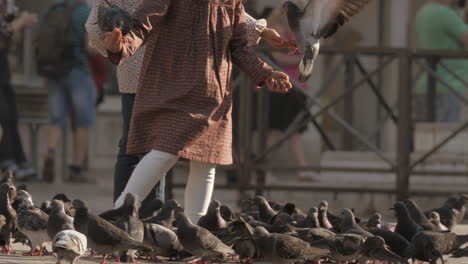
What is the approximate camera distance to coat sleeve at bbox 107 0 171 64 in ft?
26.0

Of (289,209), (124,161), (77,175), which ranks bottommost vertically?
(77,175)

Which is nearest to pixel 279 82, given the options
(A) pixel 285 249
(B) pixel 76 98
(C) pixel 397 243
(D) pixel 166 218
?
A: (A) pixel 285 249

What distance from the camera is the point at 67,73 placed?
1603cm

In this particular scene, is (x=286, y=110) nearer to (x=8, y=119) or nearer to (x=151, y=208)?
(x=8, y=119)

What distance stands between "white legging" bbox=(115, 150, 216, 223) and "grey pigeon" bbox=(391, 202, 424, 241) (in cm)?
115

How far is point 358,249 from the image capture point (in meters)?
8.39

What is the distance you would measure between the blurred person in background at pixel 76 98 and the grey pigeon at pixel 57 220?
24.8 feet

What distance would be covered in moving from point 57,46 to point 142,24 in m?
7.92

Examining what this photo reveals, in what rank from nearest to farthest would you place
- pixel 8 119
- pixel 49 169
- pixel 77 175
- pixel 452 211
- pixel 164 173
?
pixel 164 173 < pixel 452 211 < pixel 8 119 < pixel 49 169 < pixel 77 175

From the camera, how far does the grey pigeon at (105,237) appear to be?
8.12 m

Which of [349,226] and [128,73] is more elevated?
[128,73]

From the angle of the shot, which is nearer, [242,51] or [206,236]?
[206,236]

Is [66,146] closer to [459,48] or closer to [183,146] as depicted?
[459,48]

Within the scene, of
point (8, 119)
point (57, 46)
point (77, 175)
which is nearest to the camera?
point (8, 119)
